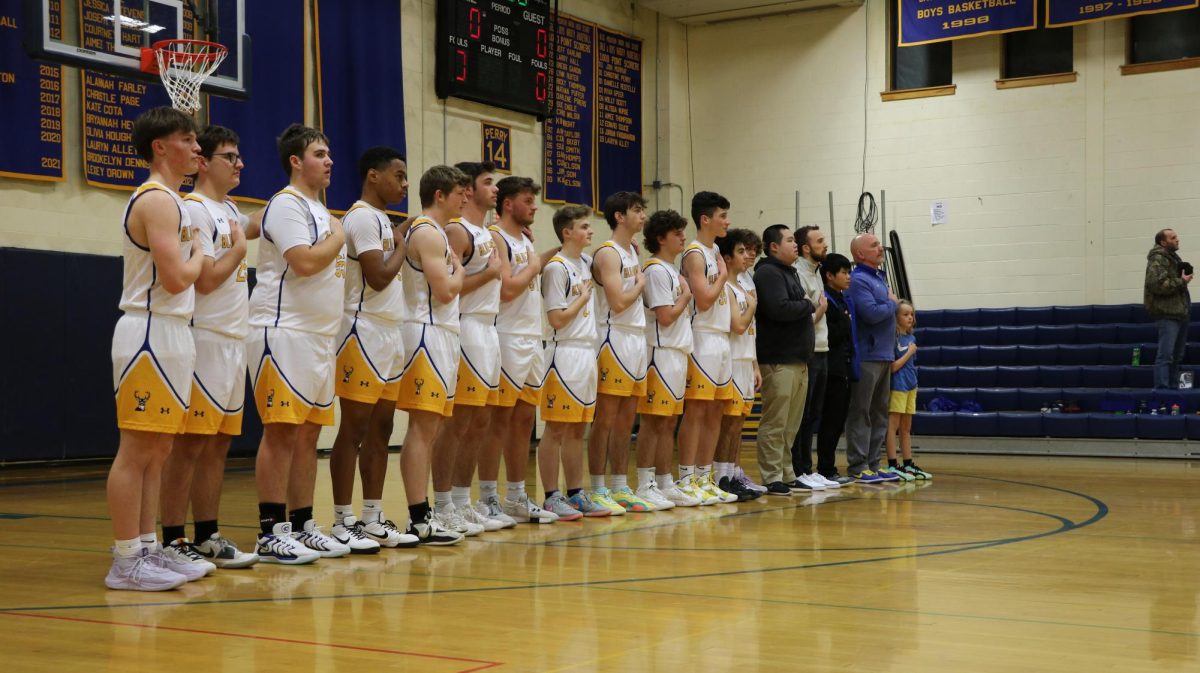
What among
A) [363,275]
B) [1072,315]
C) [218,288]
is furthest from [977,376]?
[218,288]

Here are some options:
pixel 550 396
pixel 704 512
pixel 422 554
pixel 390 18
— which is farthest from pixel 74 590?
pixel 390 18

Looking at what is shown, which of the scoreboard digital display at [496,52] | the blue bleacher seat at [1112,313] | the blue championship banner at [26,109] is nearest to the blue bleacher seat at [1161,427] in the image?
the blue bleacher seat at [1112,313]

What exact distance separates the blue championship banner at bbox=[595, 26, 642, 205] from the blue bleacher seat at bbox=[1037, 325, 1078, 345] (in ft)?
18.0

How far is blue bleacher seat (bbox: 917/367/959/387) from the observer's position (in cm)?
1440

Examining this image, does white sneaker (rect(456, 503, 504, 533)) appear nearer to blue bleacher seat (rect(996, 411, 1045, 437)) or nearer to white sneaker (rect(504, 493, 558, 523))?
white sneaker (rect(504, 493, 558, 523))

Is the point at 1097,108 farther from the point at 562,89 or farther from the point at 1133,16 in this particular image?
the point at 562,89

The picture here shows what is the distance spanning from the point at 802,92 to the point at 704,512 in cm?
1088

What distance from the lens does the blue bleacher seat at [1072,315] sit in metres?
14.6

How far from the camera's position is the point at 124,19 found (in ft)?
30.1

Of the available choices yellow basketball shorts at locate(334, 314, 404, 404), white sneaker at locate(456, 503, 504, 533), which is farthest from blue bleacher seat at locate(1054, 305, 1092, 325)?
yellow basketball shorts at locate(334, 314, 404, 404)

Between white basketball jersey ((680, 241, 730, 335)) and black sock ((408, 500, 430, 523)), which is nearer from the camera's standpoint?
black sock ((408, 500, 430, 523))

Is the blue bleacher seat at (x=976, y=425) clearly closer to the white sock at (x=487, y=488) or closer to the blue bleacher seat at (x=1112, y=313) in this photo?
the blue bleacher seat at (x=1112, y=313)

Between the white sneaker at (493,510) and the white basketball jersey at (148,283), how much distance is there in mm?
2219

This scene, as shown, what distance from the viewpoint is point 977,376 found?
14266 millimetres
